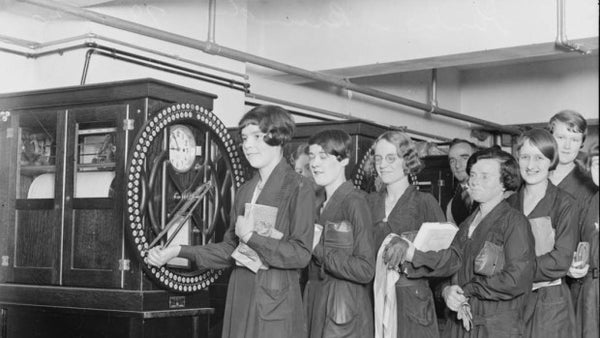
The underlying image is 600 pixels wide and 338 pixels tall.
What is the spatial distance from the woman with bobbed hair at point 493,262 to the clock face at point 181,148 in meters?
1.52

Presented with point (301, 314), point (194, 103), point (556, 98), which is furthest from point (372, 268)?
point (556, 98)

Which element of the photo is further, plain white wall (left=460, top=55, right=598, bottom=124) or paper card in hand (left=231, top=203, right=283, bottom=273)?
plain white wall (left=460, top=55, right=598, bottom=124)

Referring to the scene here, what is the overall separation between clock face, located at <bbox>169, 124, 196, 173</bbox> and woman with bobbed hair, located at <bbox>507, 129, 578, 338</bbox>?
176 centimetres

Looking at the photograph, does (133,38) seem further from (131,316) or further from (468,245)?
(468,245)

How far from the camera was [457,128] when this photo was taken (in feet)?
35.7

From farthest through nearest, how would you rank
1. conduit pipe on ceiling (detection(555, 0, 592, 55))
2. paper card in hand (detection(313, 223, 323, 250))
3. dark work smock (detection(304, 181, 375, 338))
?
conduit pipe on ceiling (detection(555, 0, 592, 55))
paper card in hand (detection(313, 223, 323, 250))
dark work smock (detection(304, 181, 375, 338))

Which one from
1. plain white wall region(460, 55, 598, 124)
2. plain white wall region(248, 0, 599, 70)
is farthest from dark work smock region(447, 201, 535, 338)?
plain white wall region(460, 55, 598, 124)

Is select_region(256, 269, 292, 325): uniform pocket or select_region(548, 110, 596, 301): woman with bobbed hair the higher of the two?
select_region(548, 110, 596, 301): woman with bobbed hair

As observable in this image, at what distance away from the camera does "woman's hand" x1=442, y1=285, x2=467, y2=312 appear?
3.77 metres

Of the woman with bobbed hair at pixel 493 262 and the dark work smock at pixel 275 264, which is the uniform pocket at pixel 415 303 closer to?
the woman with bobbed hair at pixel 493 262

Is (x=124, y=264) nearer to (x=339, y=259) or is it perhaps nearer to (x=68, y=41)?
(x=339, y=259)

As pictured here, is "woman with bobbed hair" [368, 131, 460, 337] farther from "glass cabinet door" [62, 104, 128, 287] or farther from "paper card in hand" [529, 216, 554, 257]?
"glass cabinet door" [62, 104, 128, 287]

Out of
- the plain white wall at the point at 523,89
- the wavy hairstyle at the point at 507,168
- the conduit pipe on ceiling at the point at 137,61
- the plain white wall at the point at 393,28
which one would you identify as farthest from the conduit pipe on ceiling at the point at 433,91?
the wavy hairstyle at the point at 507,168

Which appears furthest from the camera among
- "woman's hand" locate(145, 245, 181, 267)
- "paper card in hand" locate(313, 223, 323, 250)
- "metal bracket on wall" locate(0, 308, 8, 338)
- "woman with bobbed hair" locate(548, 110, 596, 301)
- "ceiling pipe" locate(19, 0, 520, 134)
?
"ceiling pipe" locate(19, 0, 520, 134)
